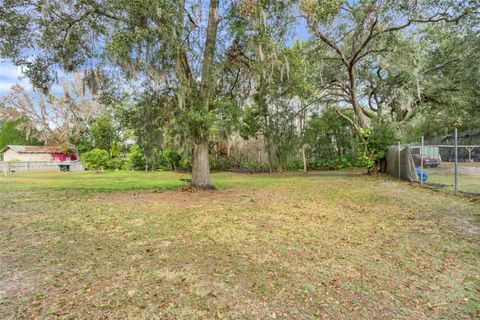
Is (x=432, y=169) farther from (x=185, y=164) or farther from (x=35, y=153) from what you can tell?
(x=35, y=153)

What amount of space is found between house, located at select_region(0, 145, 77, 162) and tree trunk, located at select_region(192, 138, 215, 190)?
2609 centimetres

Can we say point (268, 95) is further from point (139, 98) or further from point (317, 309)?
point (317, 309)

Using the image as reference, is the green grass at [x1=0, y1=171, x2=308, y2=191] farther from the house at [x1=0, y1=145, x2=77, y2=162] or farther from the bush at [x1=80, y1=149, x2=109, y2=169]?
the house at [x1=0, y1=145, x2=77, y2=162]

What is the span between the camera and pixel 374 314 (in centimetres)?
197

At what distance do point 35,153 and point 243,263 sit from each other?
34522 mm

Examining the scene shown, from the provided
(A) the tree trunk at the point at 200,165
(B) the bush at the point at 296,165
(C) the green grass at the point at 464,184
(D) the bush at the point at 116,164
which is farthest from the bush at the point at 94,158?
(C) the green grass at the point at 464,184

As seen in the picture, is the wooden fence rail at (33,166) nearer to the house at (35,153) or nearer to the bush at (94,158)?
the house at (35,153)

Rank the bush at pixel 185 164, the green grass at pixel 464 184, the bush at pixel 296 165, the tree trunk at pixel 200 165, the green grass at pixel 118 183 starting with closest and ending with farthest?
the green grass at pixel 464 184 → the tree trunk at pixel 200 165 → the green grass at pixel 118 183 → the bush at pixel 296 165 → the bush at pixel 185 164

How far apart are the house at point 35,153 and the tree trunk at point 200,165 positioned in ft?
85.6

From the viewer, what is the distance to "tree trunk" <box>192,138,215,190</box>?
7.94m

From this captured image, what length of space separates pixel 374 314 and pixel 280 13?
6779 mm

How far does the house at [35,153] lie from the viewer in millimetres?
28188

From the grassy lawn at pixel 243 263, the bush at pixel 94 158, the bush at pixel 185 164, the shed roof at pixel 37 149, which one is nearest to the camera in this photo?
the grassy lawn at pixel 243 263

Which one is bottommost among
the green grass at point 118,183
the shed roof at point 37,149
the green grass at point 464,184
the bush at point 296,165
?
the green grass at point 118,183
